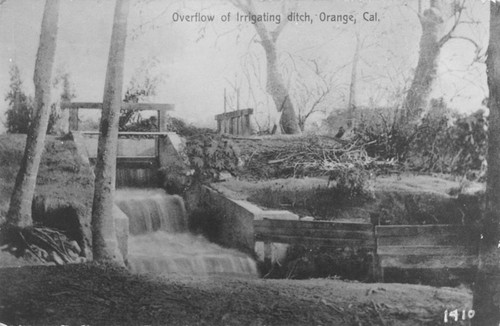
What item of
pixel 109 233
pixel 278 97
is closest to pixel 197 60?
pixel 278 97

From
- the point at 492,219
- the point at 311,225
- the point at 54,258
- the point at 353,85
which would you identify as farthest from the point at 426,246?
the point at 54,258

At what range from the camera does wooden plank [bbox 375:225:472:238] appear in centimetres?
379

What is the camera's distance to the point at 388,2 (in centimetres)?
373

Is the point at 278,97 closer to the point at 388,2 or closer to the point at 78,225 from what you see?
the point at 388,2

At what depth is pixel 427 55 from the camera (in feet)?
12.4

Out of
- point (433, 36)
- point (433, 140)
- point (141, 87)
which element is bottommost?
point (433, 140)

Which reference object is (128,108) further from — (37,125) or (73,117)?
(37,125)

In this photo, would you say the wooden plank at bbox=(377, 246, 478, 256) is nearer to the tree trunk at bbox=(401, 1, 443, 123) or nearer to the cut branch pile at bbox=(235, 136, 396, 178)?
the cut branch pile at bbox=(235, 136, 396, 178)

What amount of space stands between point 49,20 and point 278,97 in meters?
1.50

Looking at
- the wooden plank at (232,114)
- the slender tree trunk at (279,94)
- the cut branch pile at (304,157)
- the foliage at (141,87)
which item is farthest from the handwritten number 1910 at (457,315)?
the foliage at (141,87)

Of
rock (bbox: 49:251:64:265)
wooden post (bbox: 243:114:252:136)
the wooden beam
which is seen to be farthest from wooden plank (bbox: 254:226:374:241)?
rock (bbox: 49:251:64:265)

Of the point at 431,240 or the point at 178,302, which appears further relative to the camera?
the point at 431,240

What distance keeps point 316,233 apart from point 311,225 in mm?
63

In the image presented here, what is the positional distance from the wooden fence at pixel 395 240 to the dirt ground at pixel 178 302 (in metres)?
0.22
